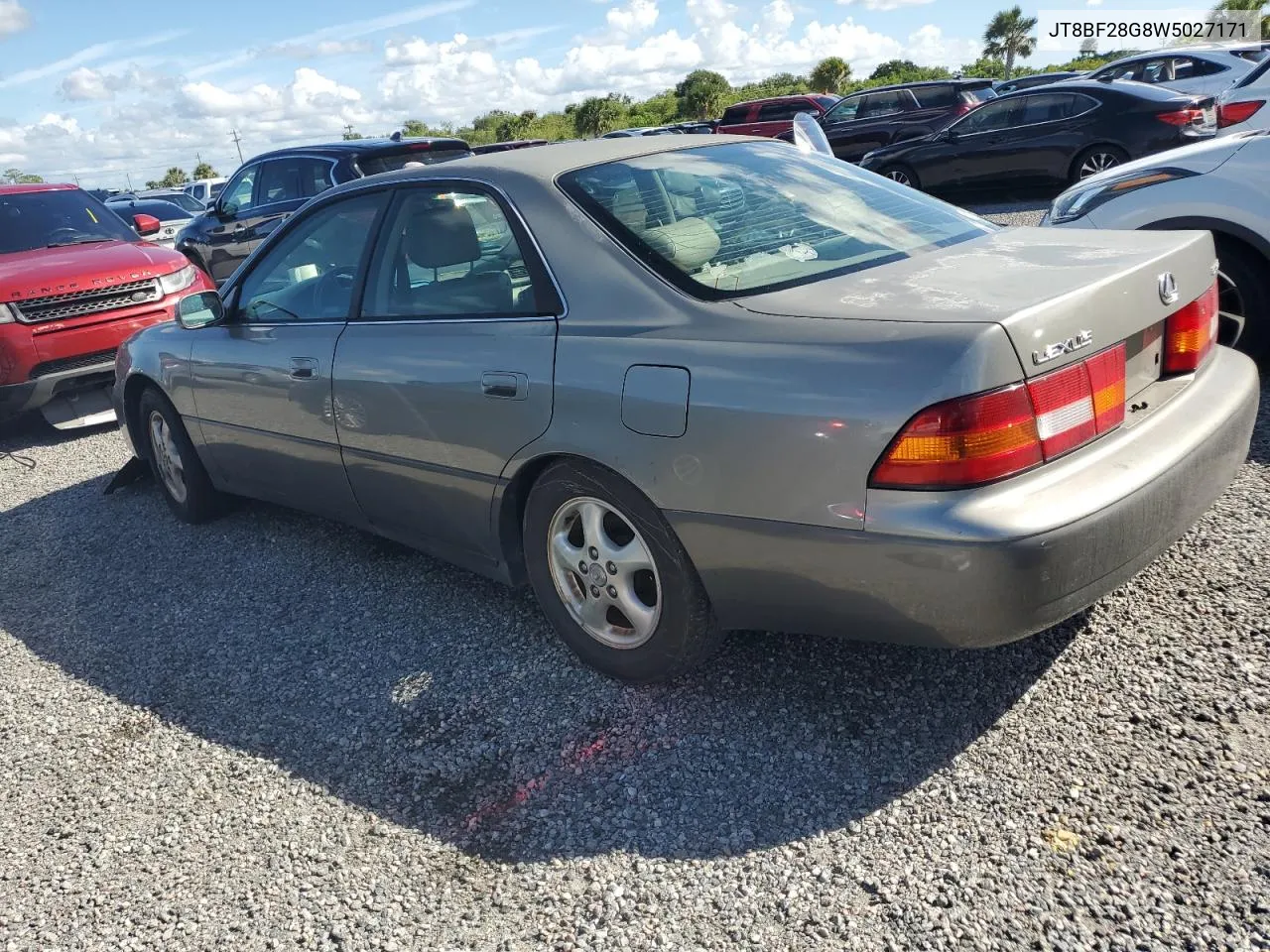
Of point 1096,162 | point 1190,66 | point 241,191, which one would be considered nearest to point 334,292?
point 241,191

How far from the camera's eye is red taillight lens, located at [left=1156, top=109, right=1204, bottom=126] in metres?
11.2

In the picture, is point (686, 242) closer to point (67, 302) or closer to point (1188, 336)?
point (1188, 336)

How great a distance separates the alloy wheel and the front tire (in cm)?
1087

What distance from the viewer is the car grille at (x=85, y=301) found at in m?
6.81

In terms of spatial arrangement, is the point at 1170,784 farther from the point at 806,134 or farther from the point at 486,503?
the point at 806,134

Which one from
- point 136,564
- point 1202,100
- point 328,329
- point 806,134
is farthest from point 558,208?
point 1202,100

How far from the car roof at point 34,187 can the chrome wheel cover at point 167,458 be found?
14.0 ft

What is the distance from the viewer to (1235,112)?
7535 mm

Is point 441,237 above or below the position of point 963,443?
above

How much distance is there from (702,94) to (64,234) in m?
47.6

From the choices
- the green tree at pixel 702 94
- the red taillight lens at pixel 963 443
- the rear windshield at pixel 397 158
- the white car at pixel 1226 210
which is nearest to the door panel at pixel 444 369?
the red taillight lens at pixel 963 443

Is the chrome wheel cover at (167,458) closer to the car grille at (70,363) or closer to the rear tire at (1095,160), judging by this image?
the car grille at (70,363)

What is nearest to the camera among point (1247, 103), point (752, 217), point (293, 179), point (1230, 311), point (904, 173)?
point (752, 217)

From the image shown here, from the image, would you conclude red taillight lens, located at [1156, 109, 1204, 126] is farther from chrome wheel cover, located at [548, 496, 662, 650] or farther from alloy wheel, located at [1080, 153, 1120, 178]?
chrome wheel cover, located at [548, 496, 662, 650]
